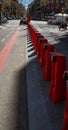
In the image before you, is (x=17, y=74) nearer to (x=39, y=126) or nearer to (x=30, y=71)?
(x=30, y=71)

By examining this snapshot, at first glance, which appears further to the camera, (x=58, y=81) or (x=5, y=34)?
(x=5, y=34)

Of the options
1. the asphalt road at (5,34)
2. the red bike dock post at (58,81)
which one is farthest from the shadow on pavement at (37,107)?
the asphalt road at (5,34)

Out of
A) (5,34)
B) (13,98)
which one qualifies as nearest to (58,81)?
(13,98)

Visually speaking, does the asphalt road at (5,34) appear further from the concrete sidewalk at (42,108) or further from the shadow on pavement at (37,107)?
the concrete sidewalk at (42,108)

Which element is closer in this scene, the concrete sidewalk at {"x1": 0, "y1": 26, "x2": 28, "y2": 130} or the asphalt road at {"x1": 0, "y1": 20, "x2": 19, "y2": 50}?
the concrete sidewalk at {"x1": 0, "y1": 26, "x2": 28, "y2": 130}

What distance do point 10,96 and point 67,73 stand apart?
8.61ft

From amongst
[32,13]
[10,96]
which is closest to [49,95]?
[10,96]

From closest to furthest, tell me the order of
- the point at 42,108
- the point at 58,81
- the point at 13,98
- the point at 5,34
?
the point at 42,108
the point at 58,81
the point at 13,98
the point at 5,34

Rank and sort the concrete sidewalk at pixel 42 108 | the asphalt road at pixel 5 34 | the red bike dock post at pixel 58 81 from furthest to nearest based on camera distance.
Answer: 1. the asphalt road at pixel 5 34
2. the red bike dock post at pixel 58 81
3. the concrete sidewalk at pixel 42 108

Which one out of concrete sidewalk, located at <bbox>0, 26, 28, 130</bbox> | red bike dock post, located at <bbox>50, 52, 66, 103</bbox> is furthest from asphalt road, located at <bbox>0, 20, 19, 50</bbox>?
red bike dock post, located at <bbox>50, 52, 66, 103</bbox>

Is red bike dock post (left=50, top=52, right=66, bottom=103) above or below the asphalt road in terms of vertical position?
above

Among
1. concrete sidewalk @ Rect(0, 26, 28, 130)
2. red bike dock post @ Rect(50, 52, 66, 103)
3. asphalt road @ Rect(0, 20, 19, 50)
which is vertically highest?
red bike dock post @ Rect(50, 52, 66, 103)

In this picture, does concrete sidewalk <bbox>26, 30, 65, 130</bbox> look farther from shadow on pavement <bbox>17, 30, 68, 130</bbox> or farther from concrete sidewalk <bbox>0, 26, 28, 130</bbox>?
concrete sidewalk <bbox>0, 26, 28, 130</bbox>

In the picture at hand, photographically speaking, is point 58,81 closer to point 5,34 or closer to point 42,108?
point 42,108
